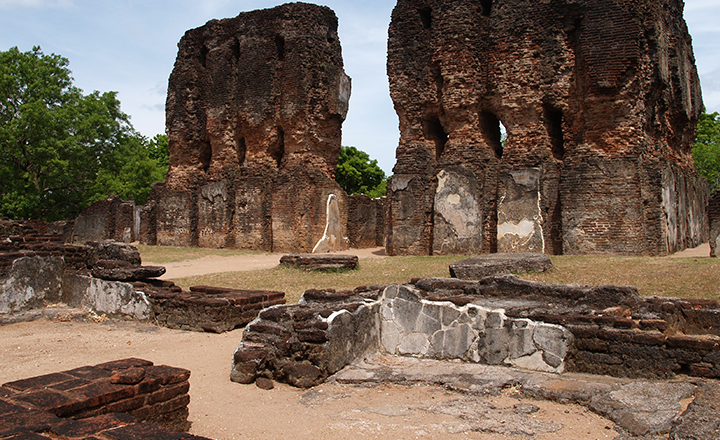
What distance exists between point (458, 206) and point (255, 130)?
7.54 m

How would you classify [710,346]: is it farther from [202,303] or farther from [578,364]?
[202,303]

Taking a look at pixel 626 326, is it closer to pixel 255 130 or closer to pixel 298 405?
pixel 298 405

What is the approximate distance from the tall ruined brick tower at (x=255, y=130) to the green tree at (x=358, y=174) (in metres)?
13.5

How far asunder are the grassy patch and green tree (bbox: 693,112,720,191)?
20.8 m

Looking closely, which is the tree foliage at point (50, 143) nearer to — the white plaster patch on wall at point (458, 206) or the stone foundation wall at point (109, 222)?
the stone foundation wall at point (109, 222)

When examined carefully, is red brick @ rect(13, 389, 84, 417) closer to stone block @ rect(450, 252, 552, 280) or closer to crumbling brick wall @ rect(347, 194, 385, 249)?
stone block @ rect(450, 252, 552, 280)

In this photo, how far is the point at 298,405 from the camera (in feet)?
12.8

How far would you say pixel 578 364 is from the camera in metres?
4.31

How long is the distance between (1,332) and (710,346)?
7.29 metres

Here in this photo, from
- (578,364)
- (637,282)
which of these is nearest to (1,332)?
(578,364)

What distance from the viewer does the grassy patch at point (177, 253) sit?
50.4 feet

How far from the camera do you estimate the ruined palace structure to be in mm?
12258

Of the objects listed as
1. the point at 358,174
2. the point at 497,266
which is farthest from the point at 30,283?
the point at 358,174

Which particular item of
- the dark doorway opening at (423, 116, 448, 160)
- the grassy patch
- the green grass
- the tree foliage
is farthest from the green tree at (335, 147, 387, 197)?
the green grass
